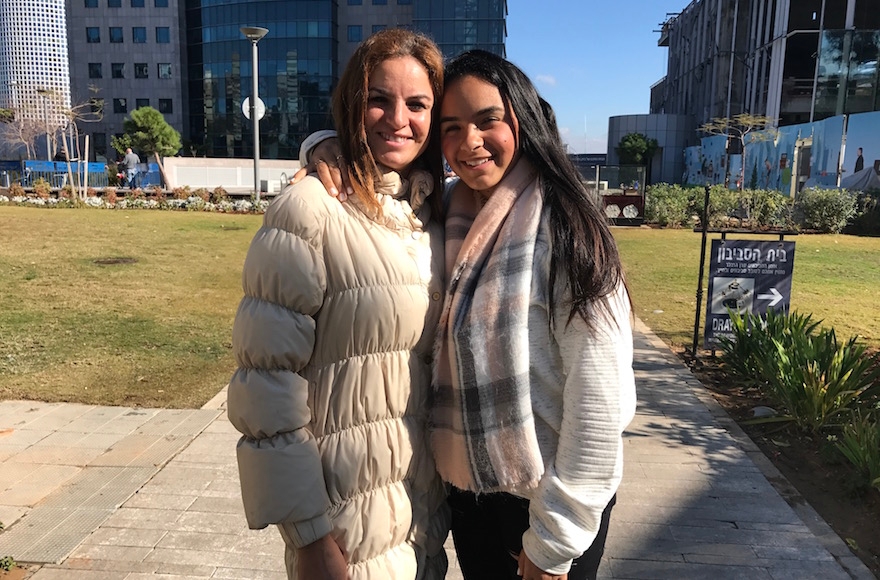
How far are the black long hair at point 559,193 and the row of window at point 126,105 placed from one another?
64.3m

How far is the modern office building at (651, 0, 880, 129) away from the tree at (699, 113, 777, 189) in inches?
77.9

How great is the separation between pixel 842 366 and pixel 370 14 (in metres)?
55.7

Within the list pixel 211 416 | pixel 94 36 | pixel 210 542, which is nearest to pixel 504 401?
pixel 210 542

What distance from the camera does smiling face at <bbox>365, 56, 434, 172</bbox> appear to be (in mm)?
1705

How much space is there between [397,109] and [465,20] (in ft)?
169

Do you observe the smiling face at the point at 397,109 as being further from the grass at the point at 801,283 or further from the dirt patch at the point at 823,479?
the dirt patch at the point at 823,479

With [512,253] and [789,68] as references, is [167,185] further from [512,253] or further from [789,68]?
[789,68]

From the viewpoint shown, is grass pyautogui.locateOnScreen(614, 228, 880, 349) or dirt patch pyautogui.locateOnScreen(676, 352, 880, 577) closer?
dirt patch pyautogui.locateOnScreen(676, 352, 880, 577)

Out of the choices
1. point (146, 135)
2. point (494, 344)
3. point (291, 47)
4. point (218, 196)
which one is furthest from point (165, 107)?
point (494, 344)

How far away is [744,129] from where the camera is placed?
44.4 metres

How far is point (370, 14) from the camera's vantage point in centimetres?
5462

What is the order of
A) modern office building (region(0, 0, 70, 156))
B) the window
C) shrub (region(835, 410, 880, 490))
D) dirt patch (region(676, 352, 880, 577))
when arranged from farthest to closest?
modern office building (region(0, 0, 70, 156))
the window
shrub (region(835, 410, 880, 490))
dirt patch (region(676, 352, 880, 577))

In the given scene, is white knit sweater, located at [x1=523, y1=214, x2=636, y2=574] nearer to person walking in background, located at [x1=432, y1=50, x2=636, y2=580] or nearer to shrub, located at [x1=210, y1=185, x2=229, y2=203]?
person walking in background, located at [x1=432, y1=50, x2=636, y2=580]

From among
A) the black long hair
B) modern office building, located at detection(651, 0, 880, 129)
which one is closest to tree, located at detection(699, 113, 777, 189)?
modern office building, located at detection(651, 0, 880, 129)
